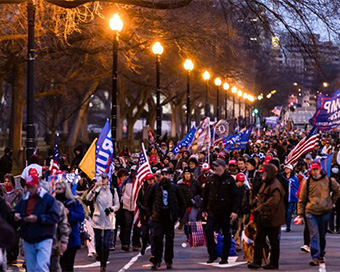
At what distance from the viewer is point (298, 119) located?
344 feet

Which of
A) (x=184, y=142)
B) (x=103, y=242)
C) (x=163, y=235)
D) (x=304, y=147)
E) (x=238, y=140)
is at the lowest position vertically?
(x=103, y=242)

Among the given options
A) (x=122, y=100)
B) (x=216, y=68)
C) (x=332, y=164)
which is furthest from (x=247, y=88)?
(x=332, y=164)

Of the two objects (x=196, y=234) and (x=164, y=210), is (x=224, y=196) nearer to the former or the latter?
(x=164, y=210)

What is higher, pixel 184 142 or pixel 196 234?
pixel 184 142

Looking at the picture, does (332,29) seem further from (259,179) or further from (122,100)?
(122,100)

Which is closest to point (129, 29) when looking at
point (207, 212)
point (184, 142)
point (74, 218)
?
point (184, 142)

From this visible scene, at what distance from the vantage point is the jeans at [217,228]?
50.8 feet

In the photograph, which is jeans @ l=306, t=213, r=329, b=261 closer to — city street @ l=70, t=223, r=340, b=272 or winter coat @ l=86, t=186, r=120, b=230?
city street @ l=70, t=223, r=340, b=272

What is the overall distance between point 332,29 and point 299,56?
1.32 meters

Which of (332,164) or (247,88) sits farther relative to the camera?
(247,88)

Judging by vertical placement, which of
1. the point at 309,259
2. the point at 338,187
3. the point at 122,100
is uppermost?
the point at 122,100

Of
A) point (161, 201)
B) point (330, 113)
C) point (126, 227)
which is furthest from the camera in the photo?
point (330, 113)

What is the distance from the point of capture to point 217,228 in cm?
1570

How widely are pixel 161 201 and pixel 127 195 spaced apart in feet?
10.2
